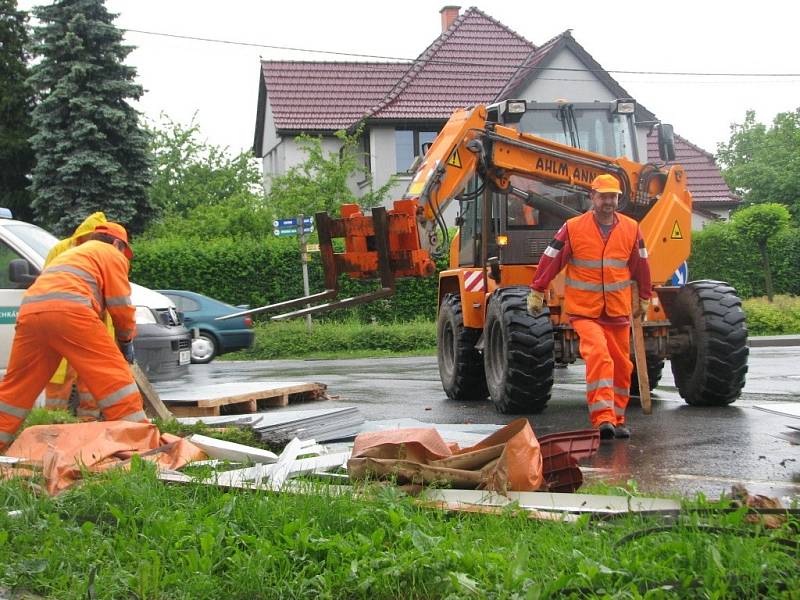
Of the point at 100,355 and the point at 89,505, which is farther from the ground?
the point at 100,355

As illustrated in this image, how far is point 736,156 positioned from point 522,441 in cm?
8490

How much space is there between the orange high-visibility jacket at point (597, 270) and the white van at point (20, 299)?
5428 mm

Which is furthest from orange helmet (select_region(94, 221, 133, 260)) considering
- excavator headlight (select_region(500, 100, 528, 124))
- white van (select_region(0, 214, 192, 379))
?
excavator headlight (select_region(500, 100, 528, 124))

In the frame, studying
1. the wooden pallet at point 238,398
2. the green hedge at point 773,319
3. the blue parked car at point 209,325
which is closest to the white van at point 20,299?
the wooden pallet at point 238,398

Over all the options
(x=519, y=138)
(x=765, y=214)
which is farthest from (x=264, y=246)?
(x=519, y=138)

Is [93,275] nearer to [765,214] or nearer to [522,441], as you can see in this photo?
[522,441]

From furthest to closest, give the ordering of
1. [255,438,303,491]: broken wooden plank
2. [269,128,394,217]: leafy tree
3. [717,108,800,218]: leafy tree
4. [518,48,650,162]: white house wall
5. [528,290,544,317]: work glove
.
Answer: [717,108,800,218]: leafy tree < [518,48,650,162]: white house wall < [269,128,394,217]: leafy tree < [528,290,544,317]: work glove < [255,438,303,491]: broken wooden plank

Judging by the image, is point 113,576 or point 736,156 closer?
point 113,576

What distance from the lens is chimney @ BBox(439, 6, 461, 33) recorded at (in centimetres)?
4162

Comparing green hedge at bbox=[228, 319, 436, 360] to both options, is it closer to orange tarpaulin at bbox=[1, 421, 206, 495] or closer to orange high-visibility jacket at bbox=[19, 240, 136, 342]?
orange high-visibility jacket at bbox=[19, 240, 136, 342]

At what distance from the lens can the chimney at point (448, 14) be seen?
41625 mm

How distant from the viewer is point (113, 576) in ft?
13.7

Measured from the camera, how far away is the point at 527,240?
11.0 meters

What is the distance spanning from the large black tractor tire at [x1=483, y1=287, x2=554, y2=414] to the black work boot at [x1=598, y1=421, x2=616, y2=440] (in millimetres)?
1564
